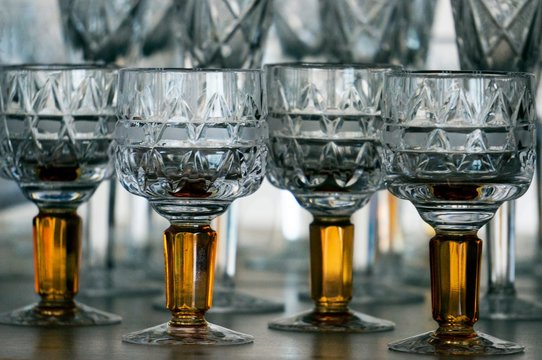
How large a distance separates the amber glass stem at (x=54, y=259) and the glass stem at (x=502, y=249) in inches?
12.3

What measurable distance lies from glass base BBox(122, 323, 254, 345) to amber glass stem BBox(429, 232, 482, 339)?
118 millimetres

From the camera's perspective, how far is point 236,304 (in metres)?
1.22

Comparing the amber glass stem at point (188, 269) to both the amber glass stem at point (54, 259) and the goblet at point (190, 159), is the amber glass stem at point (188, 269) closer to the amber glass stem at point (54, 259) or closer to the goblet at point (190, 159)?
the goblet at point (190, 159)

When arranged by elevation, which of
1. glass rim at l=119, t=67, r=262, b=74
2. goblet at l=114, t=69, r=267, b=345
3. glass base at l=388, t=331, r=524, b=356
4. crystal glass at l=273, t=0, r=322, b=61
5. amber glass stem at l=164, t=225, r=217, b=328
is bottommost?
glass base at l=388, t=331, r=524, b=356

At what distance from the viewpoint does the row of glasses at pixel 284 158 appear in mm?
955

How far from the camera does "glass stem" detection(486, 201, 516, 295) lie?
3.98 ft

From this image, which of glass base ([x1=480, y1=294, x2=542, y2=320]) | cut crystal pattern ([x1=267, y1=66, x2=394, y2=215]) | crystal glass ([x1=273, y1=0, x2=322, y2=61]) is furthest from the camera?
crystal glass ([x1=273, y1=0, x2=322, y2=61])

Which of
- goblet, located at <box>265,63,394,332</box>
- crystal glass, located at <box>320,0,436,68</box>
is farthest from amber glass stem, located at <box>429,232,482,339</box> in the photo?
crystal glass, located at <box>320,0,436,68</box>

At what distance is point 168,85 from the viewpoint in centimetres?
97

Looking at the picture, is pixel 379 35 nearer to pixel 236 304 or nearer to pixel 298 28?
pixel 298 28

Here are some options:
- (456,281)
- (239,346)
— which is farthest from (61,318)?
(456,281)

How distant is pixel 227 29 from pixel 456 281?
35 cm

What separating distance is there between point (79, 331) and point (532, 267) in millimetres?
538

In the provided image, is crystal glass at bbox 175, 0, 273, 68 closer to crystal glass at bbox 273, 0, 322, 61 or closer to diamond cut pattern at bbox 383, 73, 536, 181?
crystal glass at bbox 273, 0, 322, 61
